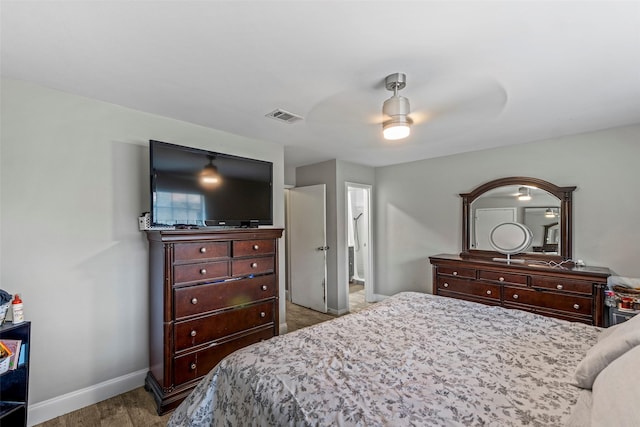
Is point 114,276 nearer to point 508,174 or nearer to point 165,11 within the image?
point 165,11

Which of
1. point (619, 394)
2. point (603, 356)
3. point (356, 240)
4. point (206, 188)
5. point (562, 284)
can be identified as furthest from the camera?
point (356, 240)

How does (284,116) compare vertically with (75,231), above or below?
above

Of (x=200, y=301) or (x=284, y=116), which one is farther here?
(x=284, y=116)

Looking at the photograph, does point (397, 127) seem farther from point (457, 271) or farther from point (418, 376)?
point (457, 271)

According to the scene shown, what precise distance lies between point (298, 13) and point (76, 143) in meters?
1.99

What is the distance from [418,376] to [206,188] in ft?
7.04

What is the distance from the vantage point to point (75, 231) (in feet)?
7.07

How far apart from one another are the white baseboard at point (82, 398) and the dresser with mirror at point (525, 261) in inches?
131

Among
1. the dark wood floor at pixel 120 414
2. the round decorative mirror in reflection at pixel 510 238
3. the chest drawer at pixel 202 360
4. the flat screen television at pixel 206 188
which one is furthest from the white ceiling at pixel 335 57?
the dark wood floor at pixel 120 414

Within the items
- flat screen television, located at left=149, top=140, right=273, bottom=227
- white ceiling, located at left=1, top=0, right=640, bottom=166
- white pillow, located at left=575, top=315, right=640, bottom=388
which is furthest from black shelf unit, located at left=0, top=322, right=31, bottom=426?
white pillow, located at left=575, top=315, right=640, bottom=388

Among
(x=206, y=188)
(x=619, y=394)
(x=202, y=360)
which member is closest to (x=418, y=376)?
(x=619, y=394)

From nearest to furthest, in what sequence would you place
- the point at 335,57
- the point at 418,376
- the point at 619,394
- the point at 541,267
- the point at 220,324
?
1. the point at 619,394
2. the point at 418,376
3. the point at 335,57
4. the point at 220,324
5. the point at 541,267

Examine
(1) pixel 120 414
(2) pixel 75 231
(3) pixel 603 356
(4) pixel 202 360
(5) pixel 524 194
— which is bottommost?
(1) pixel 120 414

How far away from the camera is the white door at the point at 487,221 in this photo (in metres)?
3.62
